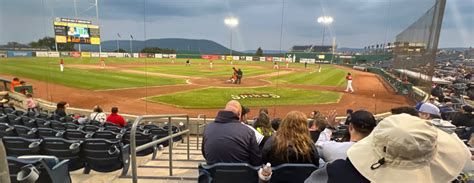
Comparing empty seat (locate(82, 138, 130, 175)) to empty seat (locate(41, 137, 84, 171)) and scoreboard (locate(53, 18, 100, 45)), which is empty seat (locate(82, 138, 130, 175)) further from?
scoreboard (locate(53, 18, 100, 45))

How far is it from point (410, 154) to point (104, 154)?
14.6 ft

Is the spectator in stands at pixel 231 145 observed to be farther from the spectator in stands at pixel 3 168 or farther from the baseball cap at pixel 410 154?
the spectator in stands at pixel 3 168

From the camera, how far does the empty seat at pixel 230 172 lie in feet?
9.11

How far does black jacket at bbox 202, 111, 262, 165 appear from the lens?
3156 mm

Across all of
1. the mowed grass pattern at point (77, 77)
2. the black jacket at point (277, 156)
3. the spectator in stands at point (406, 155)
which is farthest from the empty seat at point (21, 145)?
the mowed grass pattern at point (77, 77)

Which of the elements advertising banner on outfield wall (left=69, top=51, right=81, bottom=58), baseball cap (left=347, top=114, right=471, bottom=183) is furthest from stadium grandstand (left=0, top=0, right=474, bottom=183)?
advertising banner on outfield wall (left=69, top=51, right=81, bottom=58)

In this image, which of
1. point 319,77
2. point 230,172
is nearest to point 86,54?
point 319,77

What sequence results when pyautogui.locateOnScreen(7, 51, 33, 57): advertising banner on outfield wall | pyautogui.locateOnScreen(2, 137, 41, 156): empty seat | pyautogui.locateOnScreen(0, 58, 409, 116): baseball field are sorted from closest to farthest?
pyautogui.locateOnScreen(2, 137, 41, 156): empty seat < pyautogui.locateOnScreen(0, 58, 409, 116): baseball field < pyautogui.locateOnScreen(7, 51, 33, 57): advertising banner on outfield wall

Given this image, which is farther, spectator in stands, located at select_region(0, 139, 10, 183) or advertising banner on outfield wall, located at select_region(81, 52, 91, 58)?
advertising banner on outfield wall, located at select_region(81, 52, 91, 58)

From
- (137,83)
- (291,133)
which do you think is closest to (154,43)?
(137,83)

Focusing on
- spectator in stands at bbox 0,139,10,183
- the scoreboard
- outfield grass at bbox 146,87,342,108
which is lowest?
outfield grass at bbox 146,87,342,108

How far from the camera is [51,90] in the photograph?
19.5m

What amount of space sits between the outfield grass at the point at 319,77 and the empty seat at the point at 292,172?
69.8ft

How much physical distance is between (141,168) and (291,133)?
329cm
